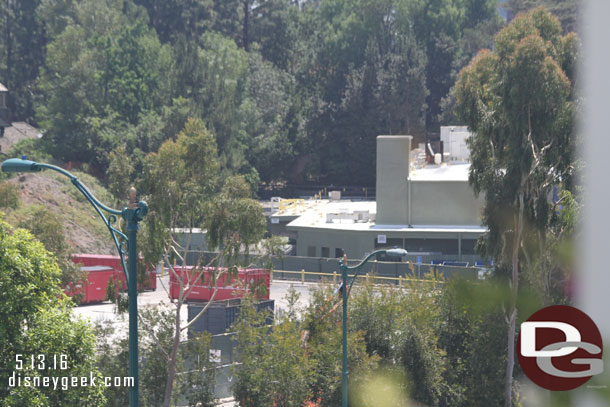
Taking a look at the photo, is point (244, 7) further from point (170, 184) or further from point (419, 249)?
point (170, 184)

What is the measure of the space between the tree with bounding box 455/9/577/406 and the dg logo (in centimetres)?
A: 1140

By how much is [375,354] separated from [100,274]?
2135 centimetres

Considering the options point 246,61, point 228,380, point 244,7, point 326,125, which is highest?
point 244,7

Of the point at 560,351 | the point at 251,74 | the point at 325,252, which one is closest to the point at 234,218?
the point at 560,351

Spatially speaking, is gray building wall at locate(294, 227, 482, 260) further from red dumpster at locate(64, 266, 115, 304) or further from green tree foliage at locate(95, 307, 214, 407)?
green tree foliage at locate(95, 307, 214, 407)

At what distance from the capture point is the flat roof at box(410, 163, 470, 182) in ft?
162

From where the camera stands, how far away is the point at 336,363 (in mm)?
23844

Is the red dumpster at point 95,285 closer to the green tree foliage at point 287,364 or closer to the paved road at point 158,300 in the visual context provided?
the paved road at point 158,300

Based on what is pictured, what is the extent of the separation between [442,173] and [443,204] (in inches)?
118

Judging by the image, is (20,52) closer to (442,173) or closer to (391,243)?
(442,173)

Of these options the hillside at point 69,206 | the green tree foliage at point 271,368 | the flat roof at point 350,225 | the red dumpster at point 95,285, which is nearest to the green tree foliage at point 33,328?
the green tree foliage at point 271,368

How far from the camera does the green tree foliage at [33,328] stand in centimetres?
1620

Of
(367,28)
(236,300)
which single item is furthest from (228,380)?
(367,28)

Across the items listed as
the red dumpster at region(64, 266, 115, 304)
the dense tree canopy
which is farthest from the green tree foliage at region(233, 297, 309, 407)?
the dense tree canopy
